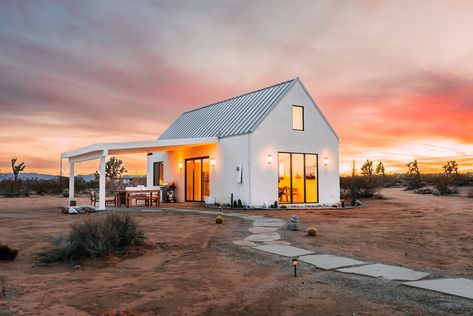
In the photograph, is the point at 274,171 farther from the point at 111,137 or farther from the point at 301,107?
the point at 111,137

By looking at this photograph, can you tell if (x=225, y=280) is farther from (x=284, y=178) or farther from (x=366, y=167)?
(x=366, y=167)

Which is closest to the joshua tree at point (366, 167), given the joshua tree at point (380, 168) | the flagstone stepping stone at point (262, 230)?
the joshua tree at point (380, 168)

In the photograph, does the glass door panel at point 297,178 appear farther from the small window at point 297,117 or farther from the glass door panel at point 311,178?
the small window at point 297,117

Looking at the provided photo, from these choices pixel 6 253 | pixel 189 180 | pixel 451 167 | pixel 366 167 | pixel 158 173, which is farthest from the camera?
pixel 366 167

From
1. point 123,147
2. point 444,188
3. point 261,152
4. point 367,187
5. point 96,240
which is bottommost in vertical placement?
point 96,240

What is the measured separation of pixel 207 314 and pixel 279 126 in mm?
13784

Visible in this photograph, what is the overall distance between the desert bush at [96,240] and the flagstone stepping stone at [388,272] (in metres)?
3.60

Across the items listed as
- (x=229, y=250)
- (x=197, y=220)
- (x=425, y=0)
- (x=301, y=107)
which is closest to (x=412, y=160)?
(x=301, y=107)

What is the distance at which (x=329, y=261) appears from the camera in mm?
5773

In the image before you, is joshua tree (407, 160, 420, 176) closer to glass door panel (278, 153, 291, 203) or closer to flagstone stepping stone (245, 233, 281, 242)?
glass door panel (278, 153, 291, 203)

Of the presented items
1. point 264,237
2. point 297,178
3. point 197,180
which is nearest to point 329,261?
point 264,237

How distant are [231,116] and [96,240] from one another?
1315 cm

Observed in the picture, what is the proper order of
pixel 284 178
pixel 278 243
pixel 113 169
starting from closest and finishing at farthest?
pixel 278 243
pixel 284 178
pixel 113 169

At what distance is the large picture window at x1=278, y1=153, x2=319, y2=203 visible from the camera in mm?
17250
